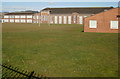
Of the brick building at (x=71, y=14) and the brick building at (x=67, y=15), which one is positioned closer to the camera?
the brick building at (x=71, y=14)

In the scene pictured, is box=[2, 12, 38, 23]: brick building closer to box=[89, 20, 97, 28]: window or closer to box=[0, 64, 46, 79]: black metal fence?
box=[89, 20, 97, 28]: window

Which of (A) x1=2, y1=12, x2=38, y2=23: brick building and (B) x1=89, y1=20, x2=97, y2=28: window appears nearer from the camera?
(B) x1=89, y1=20, x2=97, y2=28: window

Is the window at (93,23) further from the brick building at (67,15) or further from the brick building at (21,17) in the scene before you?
the brick building at (21,17)

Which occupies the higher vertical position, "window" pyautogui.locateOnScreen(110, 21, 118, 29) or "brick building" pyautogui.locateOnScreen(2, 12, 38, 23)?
"brick building" pyautogui.locateOnScreen(2, 12, 38, 23)

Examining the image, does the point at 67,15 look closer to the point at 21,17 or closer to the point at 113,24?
the point at 21,17

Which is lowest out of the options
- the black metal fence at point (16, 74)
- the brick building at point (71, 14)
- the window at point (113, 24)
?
the black metal fence at point (16, 74)

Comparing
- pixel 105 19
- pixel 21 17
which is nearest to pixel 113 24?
pixel 105 19

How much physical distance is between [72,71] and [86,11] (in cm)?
7756

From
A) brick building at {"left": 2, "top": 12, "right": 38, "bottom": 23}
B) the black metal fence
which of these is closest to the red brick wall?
the black metal fence

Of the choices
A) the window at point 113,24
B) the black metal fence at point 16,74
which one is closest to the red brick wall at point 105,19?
the window at point 113,24

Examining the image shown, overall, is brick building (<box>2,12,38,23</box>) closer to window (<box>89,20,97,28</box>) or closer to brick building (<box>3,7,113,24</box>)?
brick building (<box>3,7,113,24</box>)

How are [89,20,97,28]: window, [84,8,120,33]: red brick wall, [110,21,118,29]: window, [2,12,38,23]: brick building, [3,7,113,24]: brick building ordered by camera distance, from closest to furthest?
[84,8,120,33]: red brick wall → [110,21,118,29]: window → [89,20,97,28]: window → [3,7,113,24]: brick building → [2,12,38,23]: brick building

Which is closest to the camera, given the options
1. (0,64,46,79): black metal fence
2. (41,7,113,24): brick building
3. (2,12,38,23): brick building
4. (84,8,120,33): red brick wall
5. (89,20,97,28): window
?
(0,64,46,79): black metal fence

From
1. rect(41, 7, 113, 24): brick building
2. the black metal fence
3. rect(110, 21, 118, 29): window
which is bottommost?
the black metal fence
